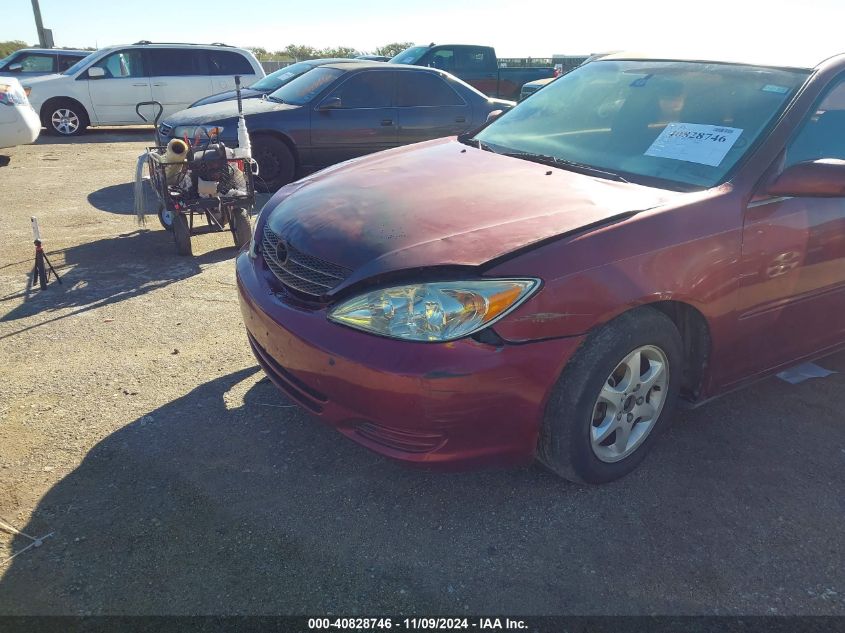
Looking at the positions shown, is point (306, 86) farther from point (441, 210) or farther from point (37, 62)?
point (37, 62)

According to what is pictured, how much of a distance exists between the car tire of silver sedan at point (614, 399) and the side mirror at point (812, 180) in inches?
29.5

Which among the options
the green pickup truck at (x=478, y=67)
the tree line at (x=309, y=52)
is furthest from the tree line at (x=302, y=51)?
the green pickup truck at (x=478, y=67)

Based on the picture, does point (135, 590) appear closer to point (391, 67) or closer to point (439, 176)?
point (439, 176)

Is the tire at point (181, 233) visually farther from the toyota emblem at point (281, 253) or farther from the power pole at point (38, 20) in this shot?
the power pole at point (38, 20)

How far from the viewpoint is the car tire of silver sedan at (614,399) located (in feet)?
7.81

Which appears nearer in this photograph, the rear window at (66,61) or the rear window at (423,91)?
the rear window at (423,91)

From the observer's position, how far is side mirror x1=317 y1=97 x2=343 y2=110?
316 inches

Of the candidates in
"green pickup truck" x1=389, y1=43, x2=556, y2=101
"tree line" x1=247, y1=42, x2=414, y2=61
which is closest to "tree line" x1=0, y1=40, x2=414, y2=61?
"tree line" x1=247, y1=42, x2=414, y2=61

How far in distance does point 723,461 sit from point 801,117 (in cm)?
155

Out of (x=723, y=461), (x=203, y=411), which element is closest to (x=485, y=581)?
(x=723, y=461)

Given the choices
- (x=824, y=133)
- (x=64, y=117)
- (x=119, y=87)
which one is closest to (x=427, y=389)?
(x=824, y=133)

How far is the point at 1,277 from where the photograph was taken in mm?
4887

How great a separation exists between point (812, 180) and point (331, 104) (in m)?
6.40

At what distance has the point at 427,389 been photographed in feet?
7.13
